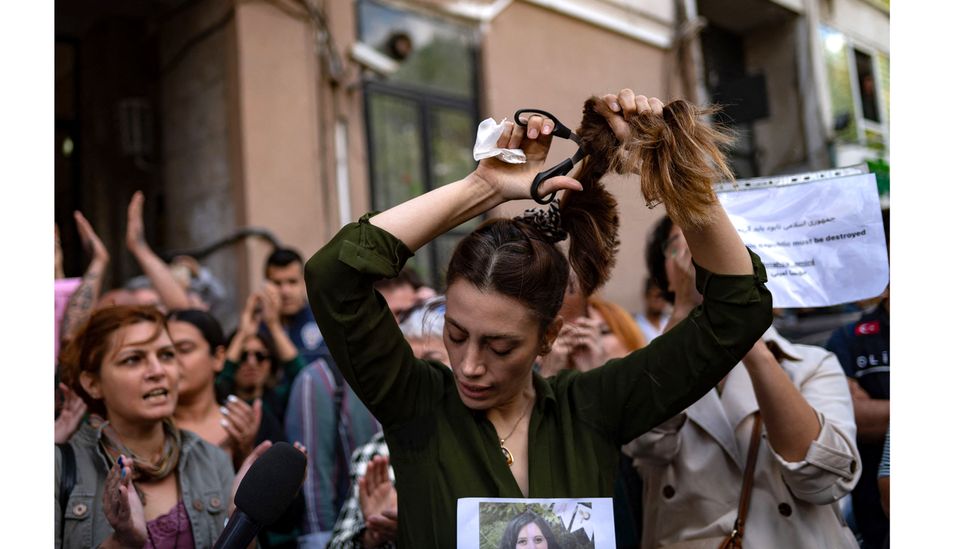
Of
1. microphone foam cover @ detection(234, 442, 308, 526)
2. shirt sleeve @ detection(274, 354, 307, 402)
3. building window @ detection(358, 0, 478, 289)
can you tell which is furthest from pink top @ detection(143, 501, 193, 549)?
building window @ detection(358, 0, 478, 289)

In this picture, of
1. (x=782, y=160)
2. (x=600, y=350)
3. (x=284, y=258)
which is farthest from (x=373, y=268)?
(x=782, y=160)

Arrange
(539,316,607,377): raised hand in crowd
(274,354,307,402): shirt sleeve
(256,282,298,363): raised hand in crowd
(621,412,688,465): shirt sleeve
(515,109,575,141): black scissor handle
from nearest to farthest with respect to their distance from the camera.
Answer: (515,109,575,141): black scissor handle < (621,412,688,465): shirt sleeve < (539,316,607,377): raised hand in crowd < (274,354,307,402): shirt sleeve < (256,282,298,363): raised hand in crowd

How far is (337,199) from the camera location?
709 cm

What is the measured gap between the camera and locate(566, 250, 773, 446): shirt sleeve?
78.2 inches

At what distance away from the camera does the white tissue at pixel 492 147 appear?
6.46ft

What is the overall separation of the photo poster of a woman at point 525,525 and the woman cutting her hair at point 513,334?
5 cm

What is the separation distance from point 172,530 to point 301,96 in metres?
4.72

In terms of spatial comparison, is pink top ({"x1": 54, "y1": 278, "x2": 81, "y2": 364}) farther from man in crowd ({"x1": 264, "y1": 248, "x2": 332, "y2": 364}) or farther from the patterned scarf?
the patterned scarf

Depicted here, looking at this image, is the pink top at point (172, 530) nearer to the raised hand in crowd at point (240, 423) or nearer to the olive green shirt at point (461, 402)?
the raised hand in crowd at point (240, 423)

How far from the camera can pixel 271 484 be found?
187cm

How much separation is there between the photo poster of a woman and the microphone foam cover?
0.36 meters

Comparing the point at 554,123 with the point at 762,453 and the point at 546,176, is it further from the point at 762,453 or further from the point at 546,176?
the point at 762,453

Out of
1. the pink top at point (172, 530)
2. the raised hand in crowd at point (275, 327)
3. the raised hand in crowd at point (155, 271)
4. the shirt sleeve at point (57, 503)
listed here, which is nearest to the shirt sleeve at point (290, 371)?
the raised hand in crowd at point (275, 327)

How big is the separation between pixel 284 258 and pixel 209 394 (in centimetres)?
160
